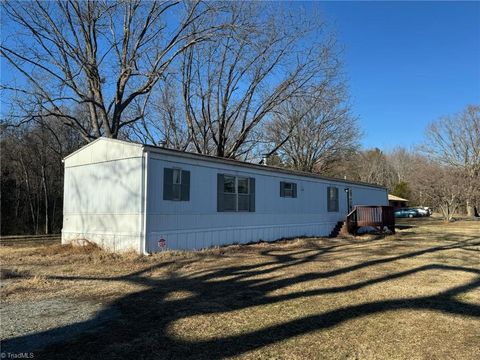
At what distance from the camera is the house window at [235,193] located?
1351cm

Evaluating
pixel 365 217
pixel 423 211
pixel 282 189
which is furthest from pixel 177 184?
pixel 423 211

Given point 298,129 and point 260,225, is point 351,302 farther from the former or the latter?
point 298,129

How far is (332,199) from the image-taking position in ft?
66.1

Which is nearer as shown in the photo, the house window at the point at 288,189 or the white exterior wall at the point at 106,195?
the white exterior wall at the point at 106,195

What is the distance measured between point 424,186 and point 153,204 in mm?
29254

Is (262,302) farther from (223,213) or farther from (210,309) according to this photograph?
(223,213)

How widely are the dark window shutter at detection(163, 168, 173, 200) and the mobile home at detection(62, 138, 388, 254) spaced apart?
0.03 meters

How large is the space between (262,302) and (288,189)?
36.5 feet

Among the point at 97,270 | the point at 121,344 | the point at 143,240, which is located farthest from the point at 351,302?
the point at 143,240

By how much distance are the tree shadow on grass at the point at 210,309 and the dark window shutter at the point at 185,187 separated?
2953mm

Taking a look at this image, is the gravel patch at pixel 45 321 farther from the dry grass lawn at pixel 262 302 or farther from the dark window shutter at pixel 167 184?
the dark window shutter at pixel 167 184

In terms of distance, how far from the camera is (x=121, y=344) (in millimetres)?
4258

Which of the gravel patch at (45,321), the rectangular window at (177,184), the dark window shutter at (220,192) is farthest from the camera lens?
the dark window shutter at (220,192)

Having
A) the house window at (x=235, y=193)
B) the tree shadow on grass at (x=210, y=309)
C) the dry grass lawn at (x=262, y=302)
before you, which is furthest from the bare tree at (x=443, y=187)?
the tree shadow on grass at (x=210, y=309)
